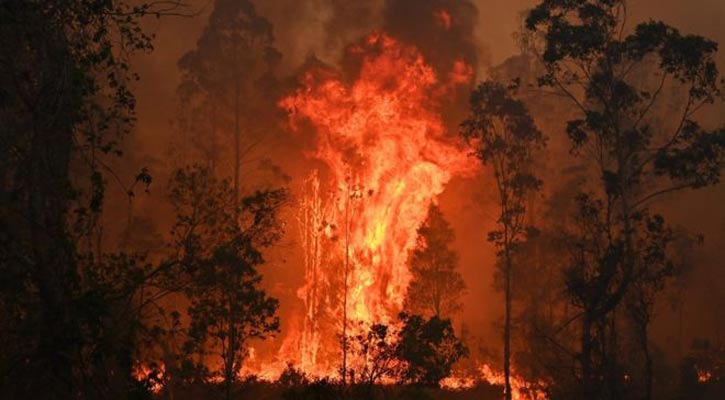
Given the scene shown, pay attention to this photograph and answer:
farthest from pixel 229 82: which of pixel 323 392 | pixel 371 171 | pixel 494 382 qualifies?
pixel 323 392

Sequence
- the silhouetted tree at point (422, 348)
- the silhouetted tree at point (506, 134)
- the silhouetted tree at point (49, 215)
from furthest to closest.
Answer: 1. the silhouetted tree at point (506, 134)
2. the silhouetted tree at point (422, 348)
3. the silhouetted tree at point (49, 215)

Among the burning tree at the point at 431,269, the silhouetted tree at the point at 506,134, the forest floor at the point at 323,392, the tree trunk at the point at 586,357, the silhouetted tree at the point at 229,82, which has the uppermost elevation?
the silhouetted tree at the point at 229,82

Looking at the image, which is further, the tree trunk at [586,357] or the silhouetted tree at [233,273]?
the tree trunk at [586,357]

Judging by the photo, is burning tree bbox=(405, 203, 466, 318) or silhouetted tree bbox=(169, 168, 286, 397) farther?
burning tree bbox=(405, 203, 466, 318)

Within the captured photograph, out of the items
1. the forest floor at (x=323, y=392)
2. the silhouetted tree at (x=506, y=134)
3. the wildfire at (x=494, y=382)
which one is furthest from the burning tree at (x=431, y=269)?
the forest floor at (x=323, y=392)

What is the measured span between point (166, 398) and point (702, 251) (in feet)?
181

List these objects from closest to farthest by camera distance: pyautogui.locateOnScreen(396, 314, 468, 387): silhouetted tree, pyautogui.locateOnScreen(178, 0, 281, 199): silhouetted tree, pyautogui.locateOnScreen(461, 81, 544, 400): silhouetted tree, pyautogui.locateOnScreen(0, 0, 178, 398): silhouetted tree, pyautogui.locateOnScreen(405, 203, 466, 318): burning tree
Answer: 1. pyautogui.locateOnScreen(0, 0, 178, 398): silhouetted tree
2. pyautogui.locateOnScreen(396, 314, 468, 387): silhouetted tree
3. pyautogui.locateOnScreen(461, 81, 544, 400): silhouetted tree
4. pyautogui.locateOnScreen(178, 0, 281, 199): silhouetted tree
5. pyautogui.locateOnScreen(405, 203, 466, 318): burning tree

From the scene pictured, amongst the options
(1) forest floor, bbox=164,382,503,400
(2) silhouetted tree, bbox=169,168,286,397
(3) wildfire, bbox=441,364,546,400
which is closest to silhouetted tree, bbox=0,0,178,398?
(1) forest floor, bbox=164,382,503,400

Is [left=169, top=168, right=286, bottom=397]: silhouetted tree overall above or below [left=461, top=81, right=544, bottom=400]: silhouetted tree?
below

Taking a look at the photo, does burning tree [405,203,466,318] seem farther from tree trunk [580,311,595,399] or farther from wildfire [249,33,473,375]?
tree trunk [580,311,595,399]

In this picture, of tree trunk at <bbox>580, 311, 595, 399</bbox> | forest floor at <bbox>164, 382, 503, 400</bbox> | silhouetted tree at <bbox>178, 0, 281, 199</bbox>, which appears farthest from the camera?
silhouetted tree at <bbox>178, 0, 281, 199</bbox>

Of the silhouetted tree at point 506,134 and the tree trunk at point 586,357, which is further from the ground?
the silhouetted tree at point 506,134

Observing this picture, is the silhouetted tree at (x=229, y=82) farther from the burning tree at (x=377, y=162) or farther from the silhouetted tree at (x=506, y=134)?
the silhouetted tree at (x=506, y=134)

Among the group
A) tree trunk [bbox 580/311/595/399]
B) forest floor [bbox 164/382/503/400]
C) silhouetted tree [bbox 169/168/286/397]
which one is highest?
silhouetted tree [bbox 169/168/286/397]
